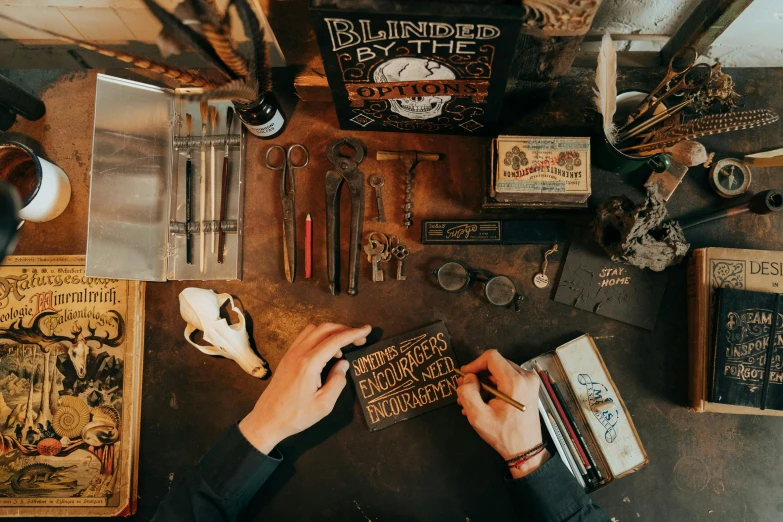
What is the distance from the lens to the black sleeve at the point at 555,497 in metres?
1.41

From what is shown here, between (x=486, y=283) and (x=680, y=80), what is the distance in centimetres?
88

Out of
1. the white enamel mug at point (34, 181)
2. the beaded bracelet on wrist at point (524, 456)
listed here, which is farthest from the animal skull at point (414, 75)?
the white enamel mug at point (34, 181)

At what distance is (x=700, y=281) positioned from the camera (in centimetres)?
157

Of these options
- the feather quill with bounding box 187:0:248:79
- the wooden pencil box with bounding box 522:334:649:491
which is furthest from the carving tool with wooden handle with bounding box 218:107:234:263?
the wooden pencil box with bounding box 522:334:649:491

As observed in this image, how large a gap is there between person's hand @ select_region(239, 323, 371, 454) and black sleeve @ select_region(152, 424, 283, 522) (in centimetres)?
4

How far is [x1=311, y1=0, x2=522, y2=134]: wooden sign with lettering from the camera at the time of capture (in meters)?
1.12

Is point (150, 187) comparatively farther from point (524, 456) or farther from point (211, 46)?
point (524, 456)

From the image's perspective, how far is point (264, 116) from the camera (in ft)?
5.24

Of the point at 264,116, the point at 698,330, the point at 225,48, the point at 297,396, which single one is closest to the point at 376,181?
the point at 264,116

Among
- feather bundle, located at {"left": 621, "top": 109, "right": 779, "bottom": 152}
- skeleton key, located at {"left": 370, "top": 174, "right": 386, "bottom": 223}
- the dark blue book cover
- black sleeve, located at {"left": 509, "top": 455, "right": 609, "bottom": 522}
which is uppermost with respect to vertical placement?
feather bundle, located at {"left": 621, "top": 109, "right": 779, "bottom": 152}

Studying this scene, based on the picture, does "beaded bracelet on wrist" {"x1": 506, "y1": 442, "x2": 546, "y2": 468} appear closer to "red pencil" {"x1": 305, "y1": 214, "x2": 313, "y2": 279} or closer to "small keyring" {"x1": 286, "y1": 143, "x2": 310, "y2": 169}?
"red pencil" {"x1": 305, "y1": 214, "x2": 313, "y2": 279}

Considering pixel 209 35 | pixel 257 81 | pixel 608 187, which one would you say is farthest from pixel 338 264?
pixel 608 187

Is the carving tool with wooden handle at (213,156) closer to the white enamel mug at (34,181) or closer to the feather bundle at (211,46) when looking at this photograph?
the feather bundle at (211,46)

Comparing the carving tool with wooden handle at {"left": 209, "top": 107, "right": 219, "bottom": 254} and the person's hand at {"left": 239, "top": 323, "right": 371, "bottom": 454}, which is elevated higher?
the carving tool with wooden handle at {"left": 209, "top": 107, "right": 219, "bottom": 254}
